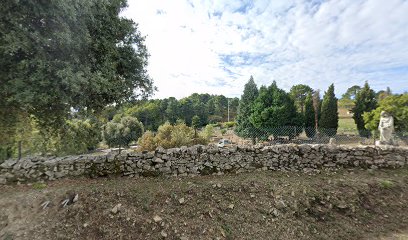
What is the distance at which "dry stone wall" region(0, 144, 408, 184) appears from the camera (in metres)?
6.16

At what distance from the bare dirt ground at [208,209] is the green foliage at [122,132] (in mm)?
31760

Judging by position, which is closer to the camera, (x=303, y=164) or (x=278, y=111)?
(x=303, y=164)

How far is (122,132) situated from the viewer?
36531 millimetres

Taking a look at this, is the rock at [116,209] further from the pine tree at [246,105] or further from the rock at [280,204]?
the pine tree at [246,105]

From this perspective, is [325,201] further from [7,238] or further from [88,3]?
[88,3]

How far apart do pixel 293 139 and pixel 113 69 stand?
16734 millimetres

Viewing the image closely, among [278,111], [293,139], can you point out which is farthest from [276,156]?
[278,111]

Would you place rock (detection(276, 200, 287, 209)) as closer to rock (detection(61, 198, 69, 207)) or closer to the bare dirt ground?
the bare dirt ground

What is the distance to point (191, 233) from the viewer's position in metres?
4.60

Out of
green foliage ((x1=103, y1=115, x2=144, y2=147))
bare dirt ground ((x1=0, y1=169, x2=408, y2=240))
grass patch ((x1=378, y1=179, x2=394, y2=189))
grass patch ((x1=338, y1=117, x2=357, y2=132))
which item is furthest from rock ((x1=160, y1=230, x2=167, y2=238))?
green foliage ((x1=103, y1=115, x2=144, y2=147))

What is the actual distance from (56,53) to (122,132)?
33.4 m

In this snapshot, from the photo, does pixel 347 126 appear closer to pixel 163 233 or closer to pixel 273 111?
pixel 273 111

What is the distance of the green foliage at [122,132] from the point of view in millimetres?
36281

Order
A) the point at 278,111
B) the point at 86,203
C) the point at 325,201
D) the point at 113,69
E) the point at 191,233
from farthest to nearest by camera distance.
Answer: the point at 278,111 < the point at 113,69 < the point at 325,201 < the point at 86,203 < the point at 191,233
